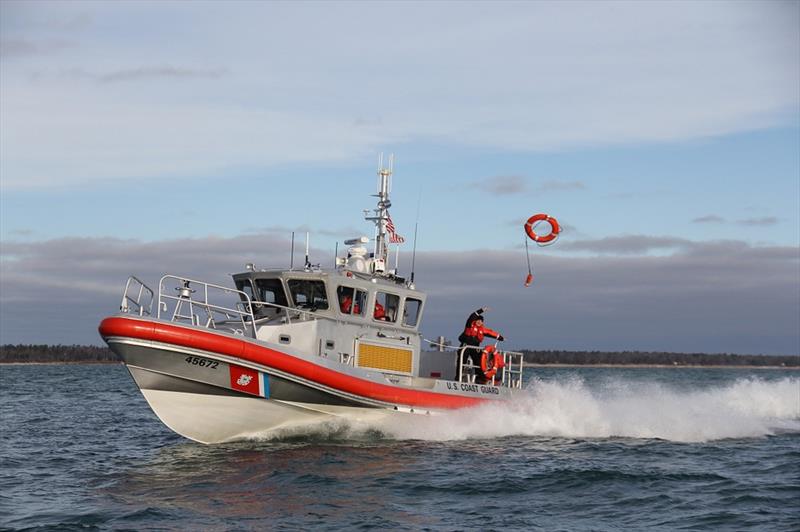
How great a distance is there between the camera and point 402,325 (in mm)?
16422

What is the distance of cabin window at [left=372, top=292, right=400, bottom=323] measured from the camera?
16.0m

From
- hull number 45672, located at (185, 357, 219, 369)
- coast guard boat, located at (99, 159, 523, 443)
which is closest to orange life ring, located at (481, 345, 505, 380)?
coast guard boat, located at (99, 159, 523, 443)

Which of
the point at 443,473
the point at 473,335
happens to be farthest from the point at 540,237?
the point at 443,473

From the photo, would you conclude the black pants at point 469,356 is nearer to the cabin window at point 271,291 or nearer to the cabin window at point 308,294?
the cabin window at point 308,294

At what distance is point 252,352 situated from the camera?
44.4 feet

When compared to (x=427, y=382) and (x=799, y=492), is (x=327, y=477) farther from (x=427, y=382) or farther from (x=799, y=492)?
(x=799, y=492)

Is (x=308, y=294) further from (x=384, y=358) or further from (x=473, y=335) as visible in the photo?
(x=473, y=335)

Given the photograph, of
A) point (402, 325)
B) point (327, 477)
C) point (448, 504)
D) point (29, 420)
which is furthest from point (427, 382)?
point (29, 420)

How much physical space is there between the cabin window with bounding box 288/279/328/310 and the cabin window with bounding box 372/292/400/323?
3.60 ft

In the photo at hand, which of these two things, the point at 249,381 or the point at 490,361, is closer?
the point at 249,381

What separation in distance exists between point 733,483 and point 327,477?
563 cm

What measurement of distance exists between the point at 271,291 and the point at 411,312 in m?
2.78

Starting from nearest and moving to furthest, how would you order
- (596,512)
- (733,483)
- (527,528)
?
(527,528) < (596,512) < (733,483)

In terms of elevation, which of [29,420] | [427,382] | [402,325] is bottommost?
[29,420]
